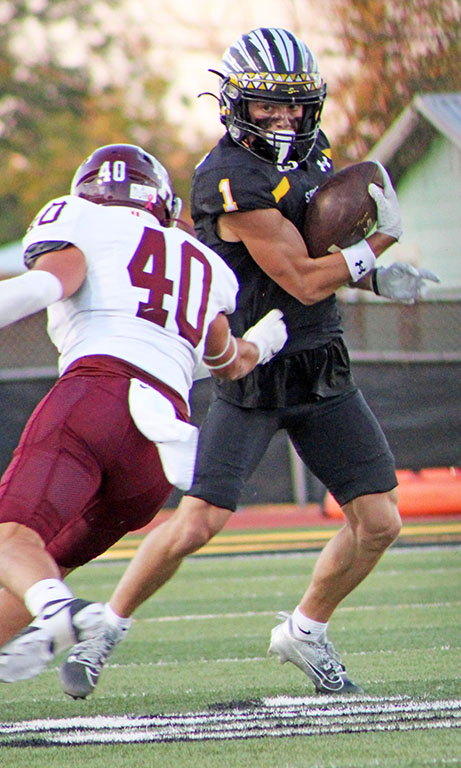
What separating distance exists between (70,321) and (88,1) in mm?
34287

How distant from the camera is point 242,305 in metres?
4.04

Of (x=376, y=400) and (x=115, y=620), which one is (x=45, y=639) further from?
(x=376, y=400)

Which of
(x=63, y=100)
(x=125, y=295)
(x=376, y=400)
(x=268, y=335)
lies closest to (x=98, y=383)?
(x=125, y=295)

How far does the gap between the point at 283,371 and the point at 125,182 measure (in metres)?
0.88

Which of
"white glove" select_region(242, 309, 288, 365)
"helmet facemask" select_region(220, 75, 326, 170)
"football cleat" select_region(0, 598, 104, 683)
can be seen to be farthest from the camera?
"helmet facemask" select_region(220, 75, 326, 170)

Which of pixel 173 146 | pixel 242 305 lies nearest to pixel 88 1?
pixel 173 146

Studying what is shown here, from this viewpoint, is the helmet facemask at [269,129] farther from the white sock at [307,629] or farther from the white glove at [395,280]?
the white sock at [307,629]

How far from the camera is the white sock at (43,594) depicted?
268cm

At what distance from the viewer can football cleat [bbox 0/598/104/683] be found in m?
2.58

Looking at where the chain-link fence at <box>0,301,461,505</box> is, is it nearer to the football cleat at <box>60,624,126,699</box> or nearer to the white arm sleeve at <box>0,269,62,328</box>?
the football cleat at <box>60,624,126,699</box>

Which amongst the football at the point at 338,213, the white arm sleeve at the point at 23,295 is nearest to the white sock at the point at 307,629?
the football at the point at 338,213

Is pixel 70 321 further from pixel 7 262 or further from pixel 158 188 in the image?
pixel 7 262

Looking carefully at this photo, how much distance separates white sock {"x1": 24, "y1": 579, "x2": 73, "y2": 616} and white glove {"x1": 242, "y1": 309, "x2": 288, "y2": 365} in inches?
44.4

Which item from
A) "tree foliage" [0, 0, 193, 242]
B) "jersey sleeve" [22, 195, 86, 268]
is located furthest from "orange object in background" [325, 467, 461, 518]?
"tree foliage" [0, 0, 193, 242]
